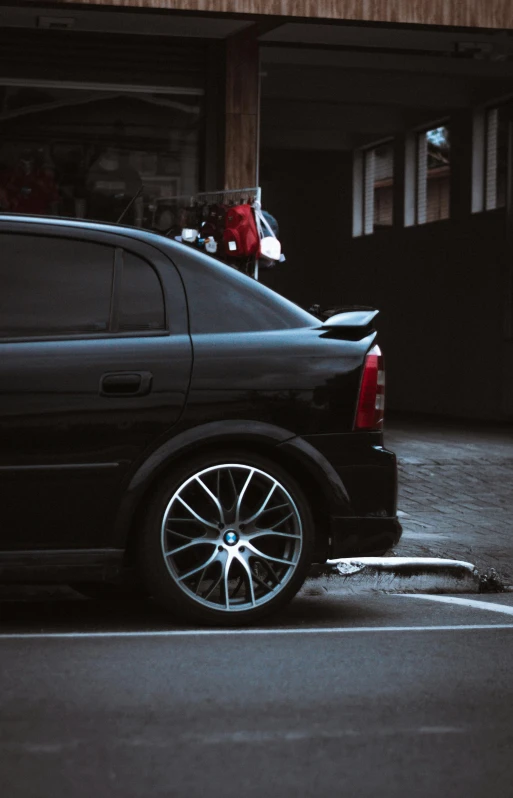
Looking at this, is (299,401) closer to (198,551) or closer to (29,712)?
(198,551)

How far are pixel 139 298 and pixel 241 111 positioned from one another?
28.0 feet

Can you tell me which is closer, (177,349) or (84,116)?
(177,349)

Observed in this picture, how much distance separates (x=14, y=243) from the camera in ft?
21.6

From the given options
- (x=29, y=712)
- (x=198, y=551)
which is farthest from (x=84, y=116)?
(x=29, y=712)

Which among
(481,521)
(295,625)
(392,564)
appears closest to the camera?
(295,625)

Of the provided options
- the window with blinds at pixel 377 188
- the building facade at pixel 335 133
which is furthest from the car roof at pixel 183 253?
the window with blinds at pixel 377 188

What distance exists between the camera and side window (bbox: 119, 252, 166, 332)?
21.6 feet

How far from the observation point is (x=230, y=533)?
21.6 ft

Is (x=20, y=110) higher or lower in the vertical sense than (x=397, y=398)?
higher

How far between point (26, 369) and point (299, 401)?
3.85 ft

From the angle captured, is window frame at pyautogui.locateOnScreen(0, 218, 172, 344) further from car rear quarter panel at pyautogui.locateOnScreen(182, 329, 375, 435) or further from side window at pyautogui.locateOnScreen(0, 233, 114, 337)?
car rear quarter panel at pyautogui.locateOnScreen(182, 329, 375, 435)

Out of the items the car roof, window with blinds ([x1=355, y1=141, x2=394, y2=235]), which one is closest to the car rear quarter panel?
the car roof

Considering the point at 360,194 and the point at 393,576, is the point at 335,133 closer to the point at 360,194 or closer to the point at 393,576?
the point at 360,194

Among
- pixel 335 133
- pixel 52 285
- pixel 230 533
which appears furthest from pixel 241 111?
pixel 335 133
